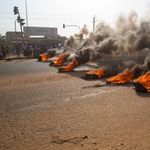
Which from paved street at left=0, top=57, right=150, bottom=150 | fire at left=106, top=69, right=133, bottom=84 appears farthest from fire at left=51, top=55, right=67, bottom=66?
paved street at left=0, top=57, right=150, bottom=150

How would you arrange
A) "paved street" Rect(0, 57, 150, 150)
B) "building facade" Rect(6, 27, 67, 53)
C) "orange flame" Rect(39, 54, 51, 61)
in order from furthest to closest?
"building facade" Rect(6, 27, 67, 53)
"orange flame" Rect(39, 54, 51, 61)
"paved street" Rect(0, 57, 150, 150)

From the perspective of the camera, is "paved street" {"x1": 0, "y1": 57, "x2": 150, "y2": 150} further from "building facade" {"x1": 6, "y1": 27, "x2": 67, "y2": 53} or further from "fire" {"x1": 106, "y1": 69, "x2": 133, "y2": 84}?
"building facade" {"x1": 6, "y1": 27, "x2": 67, "y2": 53}

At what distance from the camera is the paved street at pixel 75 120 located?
3.10 meters

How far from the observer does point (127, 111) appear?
4.46 m

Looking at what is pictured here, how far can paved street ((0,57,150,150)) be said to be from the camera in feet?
10.2

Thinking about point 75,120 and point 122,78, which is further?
point 122,78

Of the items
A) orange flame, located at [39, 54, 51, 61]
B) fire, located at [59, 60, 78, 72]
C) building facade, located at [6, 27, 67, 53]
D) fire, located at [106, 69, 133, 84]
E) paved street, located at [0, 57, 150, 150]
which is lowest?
paved street, located at [0, 57, 150, 150]

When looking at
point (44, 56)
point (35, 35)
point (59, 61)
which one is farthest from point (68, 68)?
point (35, 35)

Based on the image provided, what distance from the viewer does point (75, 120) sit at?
400cm

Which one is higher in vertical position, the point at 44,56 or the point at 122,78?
the point at 44,56

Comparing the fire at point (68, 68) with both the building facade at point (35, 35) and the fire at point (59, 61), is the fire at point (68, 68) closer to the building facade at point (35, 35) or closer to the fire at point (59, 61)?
the fire at point (59, 61)

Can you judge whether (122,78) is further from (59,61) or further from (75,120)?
(59,61)

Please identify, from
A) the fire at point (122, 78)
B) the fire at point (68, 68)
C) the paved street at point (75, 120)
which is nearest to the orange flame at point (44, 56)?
the fire at point (68, 68)

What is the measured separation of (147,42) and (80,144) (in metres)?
11.2
